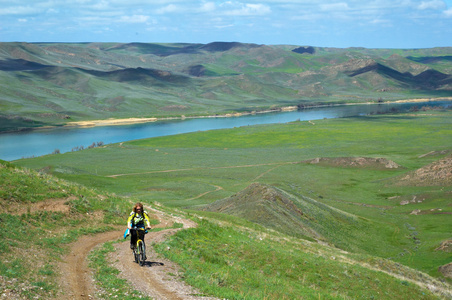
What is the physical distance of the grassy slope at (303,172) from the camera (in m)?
60.7

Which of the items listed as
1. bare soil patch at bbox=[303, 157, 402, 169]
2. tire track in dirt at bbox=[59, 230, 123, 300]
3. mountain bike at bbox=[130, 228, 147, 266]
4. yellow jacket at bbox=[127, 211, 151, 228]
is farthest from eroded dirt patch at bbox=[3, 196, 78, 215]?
bare soil patch at bbox=[303, 157, 402, 169]

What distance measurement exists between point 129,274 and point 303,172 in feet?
298

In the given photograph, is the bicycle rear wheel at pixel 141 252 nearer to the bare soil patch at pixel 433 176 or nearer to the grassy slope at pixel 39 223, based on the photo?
the grassy slope at pixel 39 223

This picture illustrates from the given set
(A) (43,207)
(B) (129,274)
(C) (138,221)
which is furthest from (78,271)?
(A) (43,207)

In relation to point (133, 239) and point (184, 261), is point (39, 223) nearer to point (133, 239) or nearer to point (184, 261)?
point (133, 239)

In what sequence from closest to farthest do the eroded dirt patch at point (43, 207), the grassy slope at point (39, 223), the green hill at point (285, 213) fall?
the grassy slope at point (39, 223) → the eroded dirt patch at point (43, 207) → the green hill at point (285, 213)

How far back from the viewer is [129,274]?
18.2 meters

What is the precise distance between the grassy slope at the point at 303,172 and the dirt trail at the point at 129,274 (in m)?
34.1

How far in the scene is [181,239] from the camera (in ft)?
80.9

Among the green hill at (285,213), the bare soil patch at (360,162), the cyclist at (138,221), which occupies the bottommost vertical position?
the bare soil patch at (360,162)

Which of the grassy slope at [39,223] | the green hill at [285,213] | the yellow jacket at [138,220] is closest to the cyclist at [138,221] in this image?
the yellow jacket at [138,220]

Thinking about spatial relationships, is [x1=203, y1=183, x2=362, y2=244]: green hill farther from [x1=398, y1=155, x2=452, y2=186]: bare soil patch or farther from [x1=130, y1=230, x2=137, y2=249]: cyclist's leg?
[x1=398, y1=155, x2=452, y2=186]: bare soil patch

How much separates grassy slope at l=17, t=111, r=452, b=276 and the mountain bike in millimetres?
→ 34891

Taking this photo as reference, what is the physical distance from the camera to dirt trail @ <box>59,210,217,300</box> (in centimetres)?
1634
